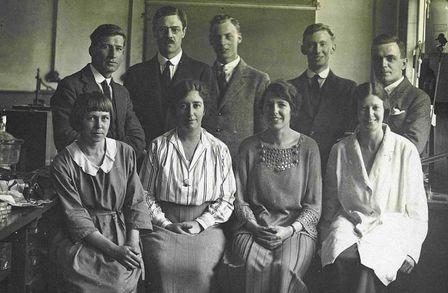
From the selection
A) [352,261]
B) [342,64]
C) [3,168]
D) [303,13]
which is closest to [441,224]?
[352,261]

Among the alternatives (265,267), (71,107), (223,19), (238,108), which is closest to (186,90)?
(238,108)

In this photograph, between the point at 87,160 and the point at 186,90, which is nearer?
the point at 87,160

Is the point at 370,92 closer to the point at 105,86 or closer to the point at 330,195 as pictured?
the point at 330,195

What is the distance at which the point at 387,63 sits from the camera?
2.62m

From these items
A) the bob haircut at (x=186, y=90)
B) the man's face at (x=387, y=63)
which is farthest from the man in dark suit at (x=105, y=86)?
the man's face at (x=387, y=63)

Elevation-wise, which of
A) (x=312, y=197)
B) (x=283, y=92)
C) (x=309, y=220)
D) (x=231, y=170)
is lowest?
(x=309, y=220)

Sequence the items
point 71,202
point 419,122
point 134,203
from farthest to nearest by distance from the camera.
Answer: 1. point 419,122
2. point 134,203
3. point 71,202

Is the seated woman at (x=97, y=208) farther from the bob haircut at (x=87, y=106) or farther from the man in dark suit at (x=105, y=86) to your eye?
the man in dark suit at (x=105, y=86)

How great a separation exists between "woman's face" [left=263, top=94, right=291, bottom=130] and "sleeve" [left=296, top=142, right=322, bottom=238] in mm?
185

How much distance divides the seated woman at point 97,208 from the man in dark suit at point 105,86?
0.11 m

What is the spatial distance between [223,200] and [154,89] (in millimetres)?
642

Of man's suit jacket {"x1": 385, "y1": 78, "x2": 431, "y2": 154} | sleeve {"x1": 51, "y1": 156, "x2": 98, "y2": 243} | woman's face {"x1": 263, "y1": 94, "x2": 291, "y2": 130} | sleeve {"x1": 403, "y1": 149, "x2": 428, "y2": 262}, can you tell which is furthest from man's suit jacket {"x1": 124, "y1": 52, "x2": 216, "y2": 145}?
sleeve {"x1": 403, "y1": 149, "x2": 428, "y2": 262}

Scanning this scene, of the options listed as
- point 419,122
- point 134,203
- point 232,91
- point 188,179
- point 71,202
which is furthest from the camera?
point 232,91

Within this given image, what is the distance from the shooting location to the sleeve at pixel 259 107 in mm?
2643
